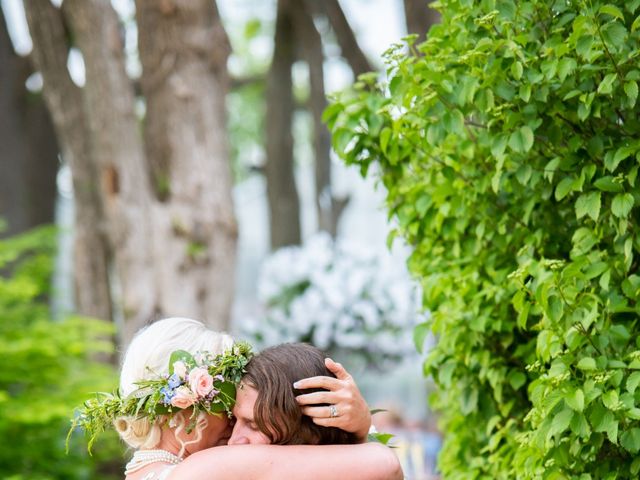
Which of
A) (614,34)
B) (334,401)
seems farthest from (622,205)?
(334,401)

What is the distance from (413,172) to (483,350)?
33.7 inches

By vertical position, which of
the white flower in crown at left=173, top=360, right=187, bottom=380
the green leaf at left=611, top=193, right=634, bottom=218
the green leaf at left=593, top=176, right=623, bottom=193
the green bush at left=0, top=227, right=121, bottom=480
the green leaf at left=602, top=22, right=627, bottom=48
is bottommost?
the green bush at left=0, top=227, right=121, bottom=480

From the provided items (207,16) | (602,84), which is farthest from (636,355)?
A: (207,16)

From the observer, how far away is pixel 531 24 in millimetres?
3176

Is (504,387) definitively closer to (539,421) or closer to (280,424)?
(539,421)

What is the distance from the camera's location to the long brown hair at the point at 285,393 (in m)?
2.77

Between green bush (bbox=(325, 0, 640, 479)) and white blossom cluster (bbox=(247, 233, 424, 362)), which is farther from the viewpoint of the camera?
white blossom cluster (bbox=(247, 233, 424, 362))

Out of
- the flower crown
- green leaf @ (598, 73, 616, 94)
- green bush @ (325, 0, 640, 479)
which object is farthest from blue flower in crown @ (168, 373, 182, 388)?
green leaf @ (598, 73, 616, 94)

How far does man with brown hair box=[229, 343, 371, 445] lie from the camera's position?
277 centimetres

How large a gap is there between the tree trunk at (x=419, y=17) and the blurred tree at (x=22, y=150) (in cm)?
682

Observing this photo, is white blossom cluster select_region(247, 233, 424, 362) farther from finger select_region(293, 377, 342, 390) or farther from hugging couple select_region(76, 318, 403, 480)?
finger select_region(293, 377, 342, 390)

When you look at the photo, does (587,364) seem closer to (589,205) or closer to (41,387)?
(589,205)

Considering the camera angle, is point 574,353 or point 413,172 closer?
point 574,353

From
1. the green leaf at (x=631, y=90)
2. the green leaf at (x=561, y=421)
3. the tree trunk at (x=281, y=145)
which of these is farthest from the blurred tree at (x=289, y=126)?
the green leaf at (x=561, y=421)
